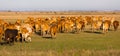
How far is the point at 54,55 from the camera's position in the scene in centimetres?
1461

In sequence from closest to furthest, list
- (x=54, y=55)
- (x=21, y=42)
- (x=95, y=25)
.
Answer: (x=54, y=55) < (x=21, y=42) < (x=95, y=25)

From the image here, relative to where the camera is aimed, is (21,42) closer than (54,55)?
No

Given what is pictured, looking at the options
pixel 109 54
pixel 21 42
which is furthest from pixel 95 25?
pixel 109 54

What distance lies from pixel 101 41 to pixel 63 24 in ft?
25.5

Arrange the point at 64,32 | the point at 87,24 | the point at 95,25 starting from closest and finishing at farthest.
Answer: the point at 64,32 < the point at 95,25 < the point at 87,24

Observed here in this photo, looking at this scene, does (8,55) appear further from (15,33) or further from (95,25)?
(95,25)

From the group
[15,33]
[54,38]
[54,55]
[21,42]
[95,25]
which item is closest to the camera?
[54,55]

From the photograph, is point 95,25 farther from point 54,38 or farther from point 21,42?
point 21,42

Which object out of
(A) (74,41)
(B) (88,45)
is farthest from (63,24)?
(B) (88,45)

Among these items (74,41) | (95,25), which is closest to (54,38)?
(74,41)

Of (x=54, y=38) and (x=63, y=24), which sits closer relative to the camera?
(x=54, y=38)

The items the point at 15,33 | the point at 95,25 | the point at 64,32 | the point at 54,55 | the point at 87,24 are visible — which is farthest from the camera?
the point at 87,24

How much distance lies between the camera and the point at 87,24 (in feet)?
131

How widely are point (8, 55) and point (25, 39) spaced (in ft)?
31.6
